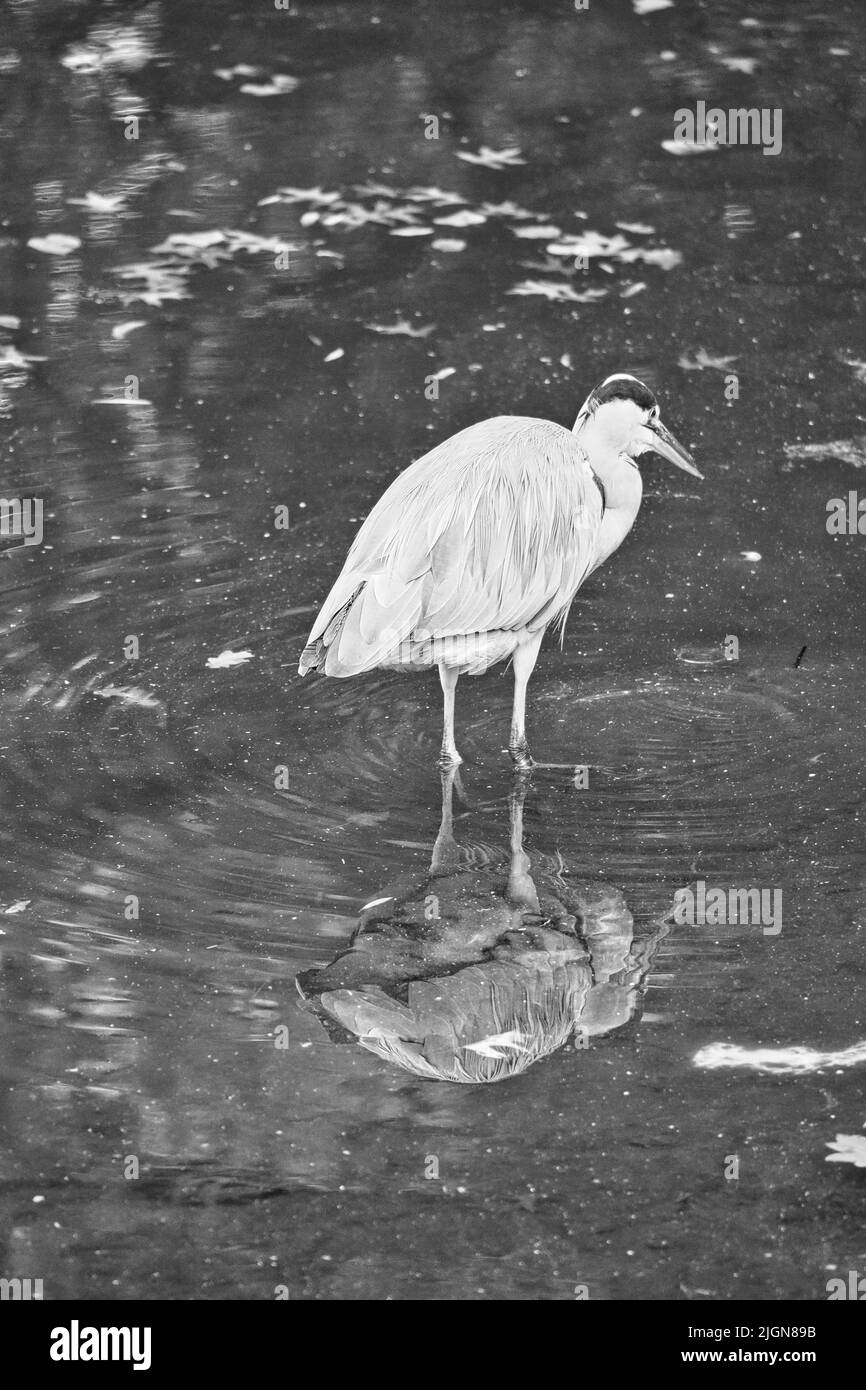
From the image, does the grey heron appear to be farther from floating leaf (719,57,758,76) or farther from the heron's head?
floating leaf (719,57,758,76)

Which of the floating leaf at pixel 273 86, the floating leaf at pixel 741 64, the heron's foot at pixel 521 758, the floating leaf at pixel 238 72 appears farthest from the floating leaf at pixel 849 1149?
the floating leaf at pixel 238 72

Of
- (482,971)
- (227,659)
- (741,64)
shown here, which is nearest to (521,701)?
(227,659)

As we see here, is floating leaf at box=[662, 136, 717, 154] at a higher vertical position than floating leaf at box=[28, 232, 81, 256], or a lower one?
higher

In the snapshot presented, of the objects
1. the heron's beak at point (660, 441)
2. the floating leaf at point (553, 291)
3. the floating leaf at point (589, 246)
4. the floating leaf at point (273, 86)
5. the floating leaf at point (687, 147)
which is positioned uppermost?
the floating leaf at point (273, 86)

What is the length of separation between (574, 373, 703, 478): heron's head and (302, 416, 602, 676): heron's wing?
15cm

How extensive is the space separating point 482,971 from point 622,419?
2.73 metres

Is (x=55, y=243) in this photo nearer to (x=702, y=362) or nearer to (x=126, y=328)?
(x=126, y=328)

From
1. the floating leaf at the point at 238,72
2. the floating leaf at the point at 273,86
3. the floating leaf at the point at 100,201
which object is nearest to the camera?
the floating leaf at the point at 100,201

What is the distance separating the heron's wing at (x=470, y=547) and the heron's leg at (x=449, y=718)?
0.24 metres

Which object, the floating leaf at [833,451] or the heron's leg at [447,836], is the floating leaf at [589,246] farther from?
the heron's leg at [447,836]

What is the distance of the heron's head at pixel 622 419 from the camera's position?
802 cm

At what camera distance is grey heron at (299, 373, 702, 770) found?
7.38 metres

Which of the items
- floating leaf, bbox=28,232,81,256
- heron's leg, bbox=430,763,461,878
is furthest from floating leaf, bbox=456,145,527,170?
heron's leg, bbox=430,763,461,878

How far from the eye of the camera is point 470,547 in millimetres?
7613
